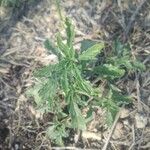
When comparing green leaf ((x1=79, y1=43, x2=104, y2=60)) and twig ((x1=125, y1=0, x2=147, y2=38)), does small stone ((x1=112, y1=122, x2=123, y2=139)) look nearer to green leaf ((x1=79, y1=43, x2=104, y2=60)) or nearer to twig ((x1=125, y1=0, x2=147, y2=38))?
green leaf ((x1=79, y1=43, x2=104, y2=60))

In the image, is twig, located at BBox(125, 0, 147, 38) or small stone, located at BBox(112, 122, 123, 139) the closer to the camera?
small stone, located at BBox(112, 122, 123, 139)

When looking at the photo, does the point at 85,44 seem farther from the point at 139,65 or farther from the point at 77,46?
the point at 139,65

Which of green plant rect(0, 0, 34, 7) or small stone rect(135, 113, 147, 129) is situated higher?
green plant rect(0, 0, 34, 7)

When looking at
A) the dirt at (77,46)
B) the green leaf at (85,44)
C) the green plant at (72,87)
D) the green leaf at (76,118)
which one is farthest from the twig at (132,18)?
the green leaf at (76,118)

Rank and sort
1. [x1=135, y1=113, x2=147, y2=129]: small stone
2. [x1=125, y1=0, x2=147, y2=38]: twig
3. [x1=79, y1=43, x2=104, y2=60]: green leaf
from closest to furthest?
1. [x1=79, y1=43, x2=104, y2=60]: green leaf
2. [x1=135, y1=113, x2=147, y2=129]: small stone
3. [x1=125, y1=0, x2=147, y2=38]: twig

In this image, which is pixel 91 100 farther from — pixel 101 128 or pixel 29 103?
pixel 29 103

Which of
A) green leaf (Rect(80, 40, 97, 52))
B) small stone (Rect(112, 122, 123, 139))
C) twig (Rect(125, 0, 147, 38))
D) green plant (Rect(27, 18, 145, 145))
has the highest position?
twig (Rect(125, 0, 147, 38))

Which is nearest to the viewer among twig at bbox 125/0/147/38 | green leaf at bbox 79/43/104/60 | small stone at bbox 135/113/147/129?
green leaf at bbox 79/43/104/60

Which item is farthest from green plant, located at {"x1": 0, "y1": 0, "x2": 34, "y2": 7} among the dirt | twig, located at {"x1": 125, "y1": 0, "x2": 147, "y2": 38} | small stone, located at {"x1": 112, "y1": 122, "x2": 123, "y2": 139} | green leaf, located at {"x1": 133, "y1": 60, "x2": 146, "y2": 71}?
small stone, located at {"x1": 112, "y1": 122, "x2": 123, "y2": 139}
